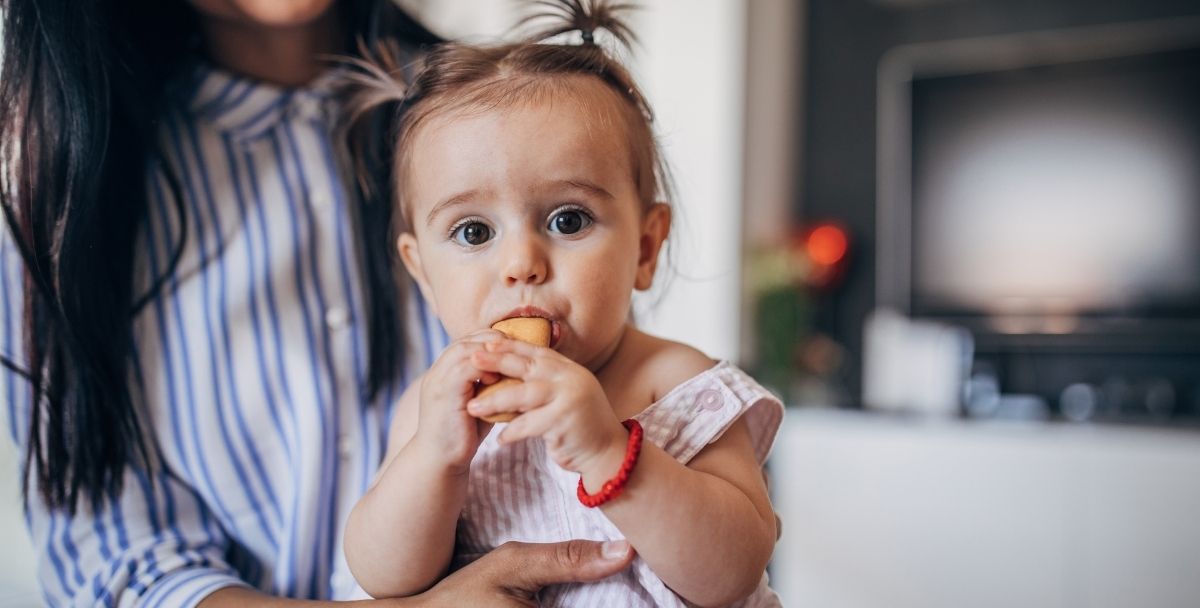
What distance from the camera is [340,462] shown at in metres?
1.03

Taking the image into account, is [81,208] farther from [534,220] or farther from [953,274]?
[953,274]

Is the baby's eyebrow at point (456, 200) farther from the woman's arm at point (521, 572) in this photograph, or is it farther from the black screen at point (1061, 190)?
the black screen at point (1061, 190)

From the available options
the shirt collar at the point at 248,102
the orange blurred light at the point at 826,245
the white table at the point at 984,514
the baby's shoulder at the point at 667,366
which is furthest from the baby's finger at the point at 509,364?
the orange blurred light at the point at 826,245

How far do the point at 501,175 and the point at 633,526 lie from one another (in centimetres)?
30

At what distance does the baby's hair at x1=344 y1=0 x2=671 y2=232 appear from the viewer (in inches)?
31.1

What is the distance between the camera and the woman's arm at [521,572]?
0.74 meters

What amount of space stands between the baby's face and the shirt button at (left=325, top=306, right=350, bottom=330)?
1.01 feet

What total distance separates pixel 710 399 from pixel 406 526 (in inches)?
10.9

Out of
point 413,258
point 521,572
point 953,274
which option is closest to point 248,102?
point 413,258

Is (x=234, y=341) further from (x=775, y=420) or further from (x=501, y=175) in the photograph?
(x=775, y=420)

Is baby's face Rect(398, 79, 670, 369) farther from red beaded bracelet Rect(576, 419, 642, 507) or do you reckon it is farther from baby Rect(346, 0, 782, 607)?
red beaded bracelet Rect(576, 419, 642, 507)

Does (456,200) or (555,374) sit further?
(456,200)

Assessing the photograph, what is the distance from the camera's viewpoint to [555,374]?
0.64 metres

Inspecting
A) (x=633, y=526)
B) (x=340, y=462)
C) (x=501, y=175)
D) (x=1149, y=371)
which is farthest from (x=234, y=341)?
(x=1149, y=371)
